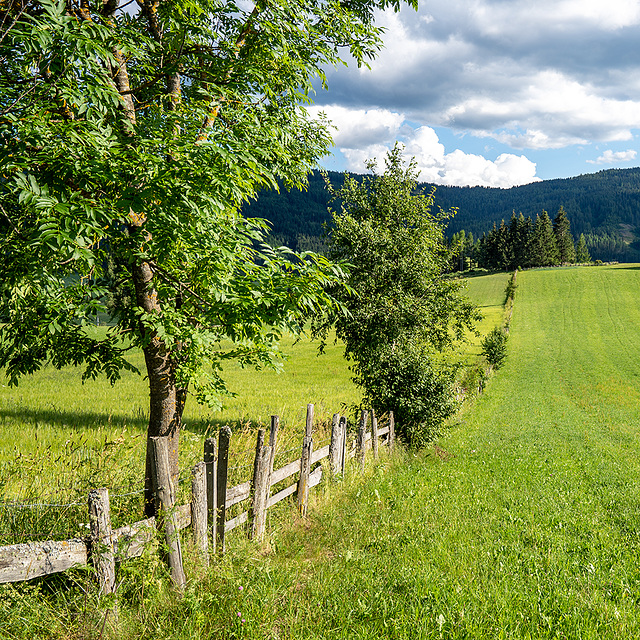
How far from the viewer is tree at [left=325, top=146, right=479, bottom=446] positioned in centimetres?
1187

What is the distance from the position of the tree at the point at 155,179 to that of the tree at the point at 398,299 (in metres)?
5.58

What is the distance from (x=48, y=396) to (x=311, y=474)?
15652mm

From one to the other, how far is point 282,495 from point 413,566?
215 cm

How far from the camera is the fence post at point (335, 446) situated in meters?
8.27

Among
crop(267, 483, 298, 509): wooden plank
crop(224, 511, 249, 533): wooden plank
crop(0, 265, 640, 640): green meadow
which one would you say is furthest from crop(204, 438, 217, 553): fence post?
crop(267, 483, 298, 509): wooden plank

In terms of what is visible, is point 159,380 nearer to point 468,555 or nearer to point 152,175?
point 152,175

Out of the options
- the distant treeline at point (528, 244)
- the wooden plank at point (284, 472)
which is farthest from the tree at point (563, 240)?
the wooden plank at point (284, 472)

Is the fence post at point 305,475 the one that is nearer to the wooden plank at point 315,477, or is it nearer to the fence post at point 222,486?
the wooden plank at point 315,477

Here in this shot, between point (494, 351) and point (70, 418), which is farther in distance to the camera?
point (494, 351)

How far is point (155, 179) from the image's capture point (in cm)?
399

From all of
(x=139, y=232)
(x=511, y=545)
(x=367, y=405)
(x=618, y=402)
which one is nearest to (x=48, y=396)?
(x=367, y=405)

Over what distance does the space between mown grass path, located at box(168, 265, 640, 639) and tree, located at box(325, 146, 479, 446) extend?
1.82 m

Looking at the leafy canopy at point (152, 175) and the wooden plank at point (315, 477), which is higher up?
the leafy canopy at point (152, 175)

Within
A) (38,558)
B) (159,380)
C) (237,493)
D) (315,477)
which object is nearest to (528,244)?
(315,477)
